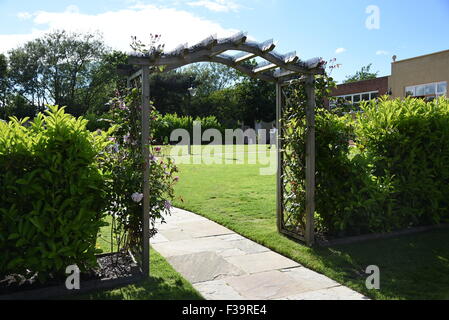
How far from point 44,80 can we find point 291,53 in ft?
121

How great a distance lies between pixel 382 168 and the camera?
5.02 m

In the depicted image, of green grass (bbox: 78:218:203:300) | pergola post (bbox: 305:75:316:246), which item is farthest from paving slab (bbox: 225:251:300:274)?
green grass (bbox: 78:218:203:300)

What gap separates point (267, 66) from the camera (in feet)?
14.9

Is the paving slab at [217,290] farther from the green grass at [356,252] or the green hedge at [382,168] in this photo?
the green hedge at [382,168]

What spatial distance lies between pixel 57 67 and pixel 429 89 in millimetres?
32061

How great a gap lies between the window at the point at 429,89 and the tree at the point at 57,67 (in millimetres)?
28938

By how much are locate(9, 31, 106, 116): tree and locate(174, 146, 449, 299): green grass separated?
32.4 meters

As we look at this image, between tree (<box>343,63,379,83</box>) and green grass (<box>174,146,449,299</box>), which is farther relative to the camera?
tree (<box>343,63,379,83</box>)

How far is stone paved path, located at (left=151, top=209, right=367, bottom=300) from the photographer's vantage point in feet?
10.4

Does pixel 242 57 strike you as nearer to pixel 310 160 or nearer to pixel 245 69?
pixel 245 69

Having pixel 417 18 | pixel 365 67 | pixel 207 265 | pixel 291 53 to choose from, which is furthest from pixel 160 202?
pixel 365 67

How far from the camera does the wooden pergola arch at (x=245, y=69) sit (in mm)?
3531

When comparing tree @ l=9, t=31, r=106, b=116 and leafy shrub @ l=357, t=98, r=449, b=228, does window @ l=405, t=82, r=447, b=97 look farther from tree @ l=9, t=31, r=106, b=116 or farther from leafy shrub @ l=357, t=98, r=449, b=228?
tree @ l=9, t=31, r=106, b=116
